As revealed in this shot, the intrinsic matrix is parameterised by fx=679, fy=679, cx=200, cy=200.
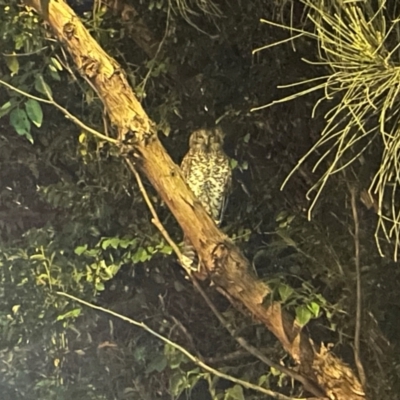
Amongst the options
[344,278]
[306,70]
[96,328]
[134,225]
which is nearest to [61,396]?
[96,328]

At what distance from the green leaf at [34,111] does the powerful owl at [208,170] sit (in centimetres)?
16

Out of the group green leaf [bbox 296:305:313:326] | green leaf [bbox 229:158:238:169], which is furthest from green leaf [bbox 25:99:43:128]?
green leaf [bbox 296:305:313:326]

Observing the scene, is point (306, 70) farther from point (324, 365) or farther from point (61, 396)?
point (61, 396)

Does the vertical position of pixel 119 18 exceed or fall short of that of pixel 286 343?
it exceeds it

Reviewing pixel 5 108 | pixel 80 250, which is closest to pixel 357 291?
pixel 80 250

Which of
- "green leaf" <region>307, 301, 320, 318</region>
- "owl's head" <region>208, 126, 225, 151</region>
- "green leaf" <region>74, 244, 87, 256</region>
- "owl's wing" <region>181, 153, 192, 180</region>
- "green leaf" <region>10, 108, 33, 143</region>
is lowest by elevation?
"green leaf" <region>307, 301, 320, 318</region>

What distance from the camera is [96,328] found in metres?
0.75

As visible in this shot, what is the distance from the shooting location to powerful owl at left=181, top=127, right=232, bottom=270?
696mm

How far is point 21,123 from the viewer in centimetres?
74

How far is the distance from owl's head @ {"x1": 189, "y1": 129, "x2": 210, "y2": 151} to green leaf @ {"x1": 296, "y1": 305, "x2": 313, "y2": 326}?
0.62ft

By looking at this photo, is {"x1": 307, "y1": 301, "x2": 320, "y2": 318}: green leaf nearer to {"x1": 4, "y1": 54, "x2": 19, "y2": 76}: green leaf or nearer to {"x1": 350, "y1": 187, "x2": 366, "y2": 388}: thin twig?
{"x1": 350, "y1": 187, "x2": 366, "y2": 388}: thin twig

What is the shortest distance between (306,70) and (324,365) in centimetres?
29

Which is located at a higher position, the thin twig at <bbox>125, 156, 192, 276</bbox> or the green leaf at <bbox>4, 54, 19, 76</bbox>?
the green leaf at <bbox>4, 54, 19, 76</bbox>

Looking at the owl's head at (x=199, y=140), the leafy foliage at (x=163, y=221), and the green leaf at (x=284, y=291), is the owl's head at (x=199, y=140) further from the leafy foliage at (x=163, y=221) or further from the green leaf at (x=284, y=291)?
the green leaf at (x=284, y=291)
